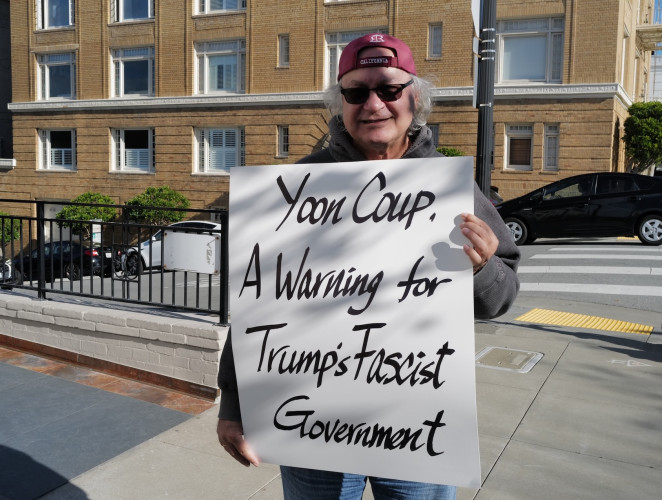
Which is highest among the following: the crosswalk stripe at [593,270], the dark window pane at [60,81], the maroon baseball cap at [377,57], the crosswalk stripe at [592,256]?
the dark window pane at [60,81]

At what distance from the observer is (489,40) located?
6.34 meters

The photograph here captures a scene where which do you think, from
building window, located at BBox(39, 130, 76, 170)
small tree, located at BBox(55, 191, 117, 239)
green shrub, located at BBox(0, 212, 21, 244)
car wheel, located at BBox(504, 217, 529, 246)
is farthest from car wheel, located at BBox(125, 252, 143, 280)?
building window, located at BBox(39, 130, 76, 170)

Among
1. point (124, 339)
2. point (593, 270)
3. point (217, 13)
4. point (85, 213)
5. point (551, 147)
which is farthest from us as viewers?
point (217, 13)

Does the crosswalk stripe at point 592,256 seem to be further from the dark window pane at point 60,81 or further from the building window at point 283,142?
the dark window pane at point 60,81

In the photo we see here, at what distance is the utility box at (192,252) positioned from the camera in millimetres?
5051

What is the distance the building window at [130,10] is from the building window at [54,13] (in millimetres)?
2822

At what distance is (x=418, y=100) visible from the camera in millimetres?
2139

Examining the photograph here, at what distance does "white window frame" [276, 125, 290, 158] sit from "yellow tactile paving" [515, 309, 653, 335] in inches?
793

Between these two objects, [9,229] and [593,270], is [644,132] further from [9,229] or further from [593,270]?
[9,229]

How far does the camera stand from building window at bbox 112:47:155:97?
3014 cm

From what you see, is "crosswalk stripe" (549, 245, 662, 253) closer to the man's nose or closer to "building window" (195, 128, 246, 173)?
the man's nose

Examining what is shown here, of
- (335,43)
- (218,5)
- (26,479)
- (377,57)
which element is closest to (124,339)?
(26,479)

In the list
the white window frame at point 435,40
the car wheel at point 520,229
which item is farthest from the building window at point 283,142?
the car wheel at point 520,229

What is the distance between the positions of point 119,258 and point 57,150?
29855mm
